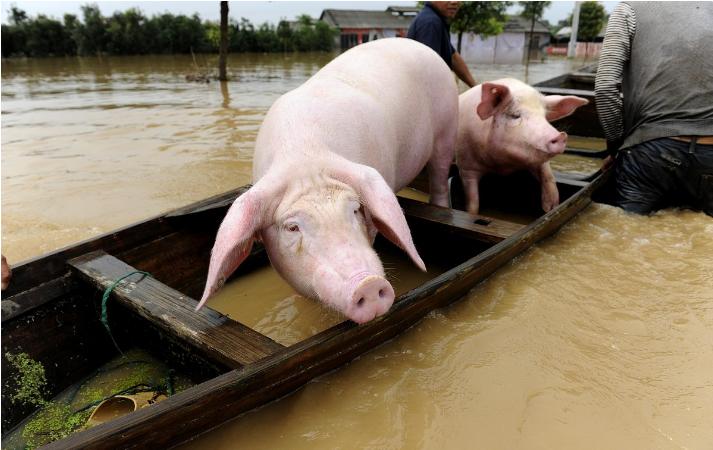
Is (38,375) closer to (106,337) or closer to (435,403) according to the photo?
(106,337)

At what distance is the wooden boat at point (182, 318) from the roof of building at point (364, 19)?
158 ft

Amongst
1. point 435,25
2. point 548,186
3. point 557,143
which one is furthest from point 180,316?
point 435,25

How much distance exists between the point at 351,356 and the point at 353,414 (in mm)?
276

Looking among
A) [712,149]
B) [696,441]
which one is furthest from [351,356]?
[712,149]

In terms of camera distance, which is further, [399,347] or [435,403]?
[399,347]

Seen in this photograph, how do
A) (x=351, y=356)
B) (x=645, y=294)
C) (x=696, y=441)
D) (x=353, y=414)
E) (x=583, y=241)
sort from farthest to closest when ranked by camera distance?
(x=583, y=241)
(x=645, y=294)
(x=351, y=356)
(x=353, y=414)
(x=696, y=441)

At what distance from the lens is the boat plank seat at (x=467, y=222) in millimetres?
3199

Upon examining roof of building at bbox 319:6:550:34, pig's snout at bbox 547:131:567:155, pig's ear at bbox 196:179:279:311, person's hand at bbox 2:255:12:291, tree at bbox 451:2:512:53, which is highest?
roof of building at bbox 319:6:550:34

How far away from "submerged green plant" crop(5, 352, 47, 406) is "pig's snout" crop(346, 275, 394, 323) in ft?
5.85

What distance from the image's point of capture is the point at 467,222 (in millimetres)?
3408

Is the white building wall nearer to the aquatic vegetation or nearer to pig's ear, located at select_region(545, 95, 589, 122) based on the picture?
pig's ear, located at select_region(545, 95, 589, 122)

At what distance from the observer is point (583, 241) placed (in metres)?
3.79

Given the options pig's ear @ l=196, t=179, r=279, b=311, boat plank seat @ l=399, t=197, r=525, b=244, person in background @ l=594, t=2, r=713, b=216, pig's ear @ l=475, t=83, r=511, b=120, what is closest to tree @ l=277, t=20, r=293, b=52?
person in background @ l=594, t=2, r=713, b=216

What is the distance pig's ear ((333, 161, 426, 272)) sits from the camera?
6.98 ft
